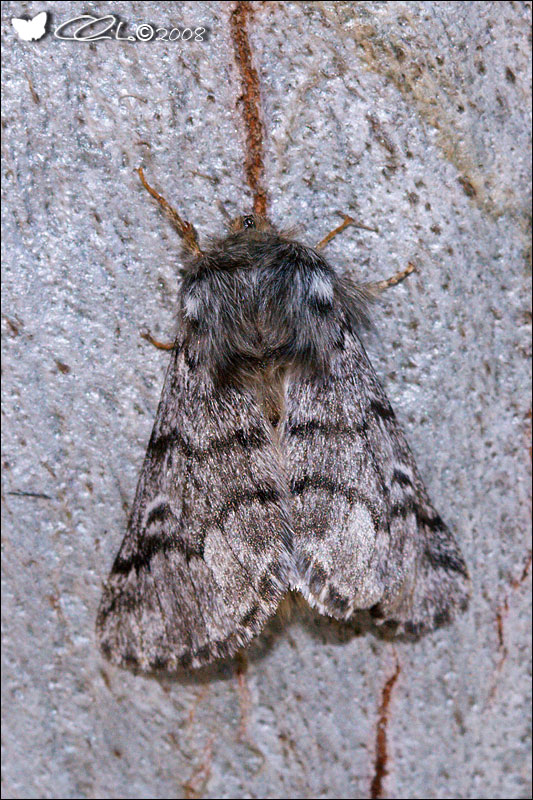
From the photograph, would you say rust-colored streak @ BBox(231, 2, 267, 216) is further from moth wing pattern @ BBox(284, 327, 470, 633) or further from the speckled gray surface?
moth wing pattern @ BBox(284, 327, 470, 633)

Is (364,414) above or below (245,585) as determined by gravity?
above

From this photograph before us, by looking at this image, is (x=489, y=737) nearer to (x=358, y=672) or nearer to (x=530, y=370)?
(x=358, y=672)

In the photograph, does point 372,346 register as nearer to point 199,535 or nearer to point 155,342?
point 155,342

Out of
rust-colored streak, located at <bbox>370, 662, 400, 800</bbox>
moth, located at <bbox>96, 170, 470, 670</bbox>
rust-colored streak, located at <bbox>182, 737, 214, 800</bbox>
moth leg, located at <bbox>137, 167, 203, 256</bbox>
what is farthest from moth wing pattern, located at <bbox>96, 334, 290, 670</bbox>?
rust-colored streak, located at <bbox>370, 662, 400, 800</bbox>

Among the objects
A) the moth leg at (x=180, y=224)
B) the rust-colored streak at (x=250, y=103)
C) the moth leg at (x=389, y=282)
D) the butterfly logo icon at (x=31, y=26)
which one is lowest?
the moth leg at (x=389, y=282)

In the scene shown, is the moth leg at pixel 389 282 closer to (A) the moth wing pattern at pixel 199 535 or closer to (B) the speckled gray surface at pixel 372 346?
(B) the speckled gray surface at pixel 372 346

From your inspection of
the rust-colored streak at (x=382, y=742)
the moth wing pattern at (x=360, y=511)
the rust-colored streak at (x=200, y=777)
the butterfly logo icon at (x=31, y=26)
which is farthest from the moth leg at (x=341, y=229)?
the rust-colored streak at (x=200, y=777)

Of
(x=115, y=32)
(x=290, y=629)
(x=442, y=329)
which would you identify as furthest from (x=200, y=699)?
(x=115, y=32)
